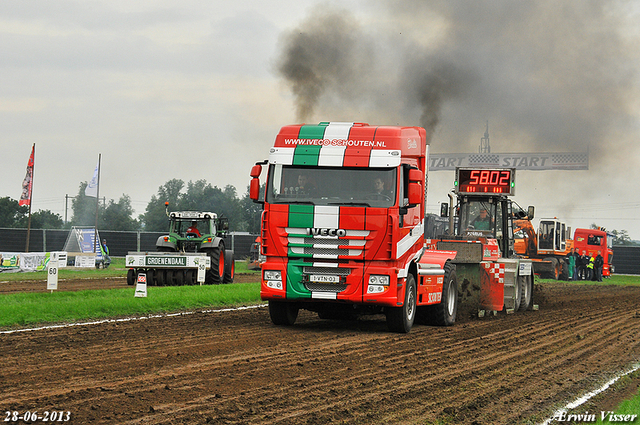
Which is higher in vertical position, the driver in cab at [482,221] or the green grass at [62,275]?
the driver in cab at [482,221]

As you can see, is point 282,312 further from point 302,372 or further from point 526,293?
point 526,293

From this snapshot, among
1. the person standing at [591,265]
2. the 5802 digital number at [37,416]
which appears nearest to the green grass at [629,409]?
the 5802 digital number at [37,416]

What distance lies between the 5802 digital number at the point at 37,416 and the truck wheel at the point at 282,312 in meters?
7.49

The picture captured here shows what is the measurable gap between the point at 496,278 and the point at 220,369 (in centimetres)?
1041

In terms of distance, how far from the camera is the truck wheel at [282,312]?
1386cm

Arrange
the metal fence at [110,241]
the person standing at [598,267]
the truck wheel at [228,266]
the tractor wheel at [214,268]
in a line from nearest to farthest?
the tractor wheel at [214,268]
the truck wheel at [228,266]
the person standing at [598,267]
the metal fence at [110,241]

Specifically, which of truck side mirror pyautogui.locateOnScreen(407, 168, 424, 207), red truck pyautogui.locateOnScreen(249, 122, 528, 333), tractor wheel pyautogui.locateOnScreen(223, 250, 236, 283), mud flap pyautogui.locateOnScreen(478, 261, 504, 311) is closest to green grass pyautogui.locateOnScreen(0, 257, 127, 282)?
tractor wheel pyautogui.locateOnScreen(223, 250, 236, 283)

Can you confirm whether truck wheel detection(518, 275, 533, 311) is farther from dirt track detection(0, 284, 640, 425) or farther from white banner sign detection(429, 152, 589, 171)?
white banner sign detection(429, 152, 589, 171)

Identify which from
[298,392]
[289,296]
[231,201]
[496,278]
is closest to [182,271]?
[496,278]

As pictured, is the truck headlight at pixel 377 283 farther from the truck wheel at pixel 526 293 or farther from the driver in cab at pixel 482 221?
the driver in cab at pixel 482 221

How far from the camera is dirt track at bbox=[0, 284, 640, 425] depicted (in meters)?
6.75

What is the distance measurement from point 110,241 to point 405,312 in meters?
41.0

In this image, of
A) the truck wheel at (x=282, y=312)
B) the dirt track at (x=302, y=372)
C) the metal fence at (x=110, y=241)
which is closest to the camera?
the dirt track at (x=302, y=372)

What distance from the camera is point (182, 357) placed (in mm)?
9555
